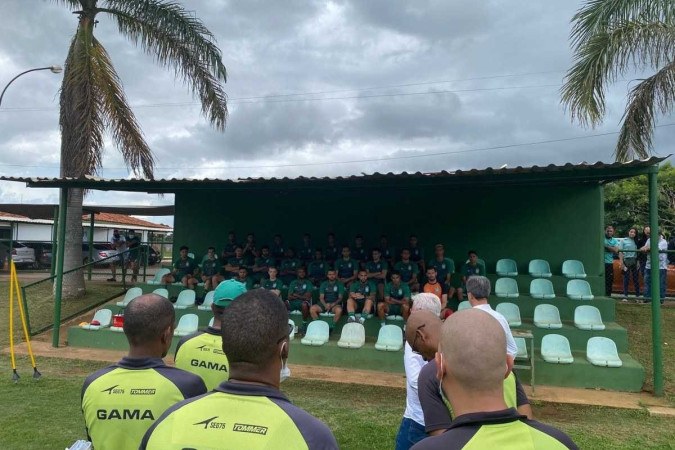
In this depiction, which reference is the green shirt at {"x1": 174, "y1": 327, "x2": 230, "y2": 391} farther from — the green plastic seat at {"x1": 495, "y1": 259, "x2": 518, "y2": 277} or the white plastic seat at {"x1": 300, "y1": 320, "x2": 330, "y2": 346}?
the green plastic seat at {"x1": 495, "y1": 259, "x2": 518, "y2": 277}

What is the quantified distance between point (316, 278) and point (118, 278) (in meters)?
9.35

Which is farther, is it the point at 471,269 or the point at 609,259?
the point at 609,259

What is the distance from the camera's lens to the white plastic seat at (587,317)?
819 cm

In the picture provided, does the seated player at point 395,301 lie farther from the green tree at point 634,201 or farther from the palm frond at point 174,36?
the green tree at point 634,201

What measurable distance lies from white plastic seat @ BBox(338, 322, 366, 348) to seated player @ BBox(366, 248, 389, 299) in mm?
1315

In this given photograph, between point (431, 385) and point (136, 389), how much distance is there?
1.22m

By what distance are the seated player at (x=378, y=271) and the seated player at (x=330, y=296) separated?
0.67 m

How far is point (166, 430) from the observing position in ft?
4.57

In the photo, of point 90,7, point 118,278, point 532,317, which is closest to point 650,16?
point 532,317

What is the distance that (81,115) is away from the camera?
10.9 metres

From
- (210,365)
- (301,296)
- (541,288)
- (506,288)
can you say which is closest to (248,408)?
(210,365)

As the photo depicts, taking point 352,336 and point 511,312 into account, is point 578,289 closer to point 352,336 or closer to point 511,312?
point 511,312

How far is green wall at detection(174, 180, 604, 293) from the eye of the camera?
1080 centimetres

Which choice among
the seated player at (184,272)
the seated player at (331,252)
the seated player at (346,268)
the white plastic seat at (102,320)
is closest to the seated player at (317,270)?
the seated player at (346,268)
